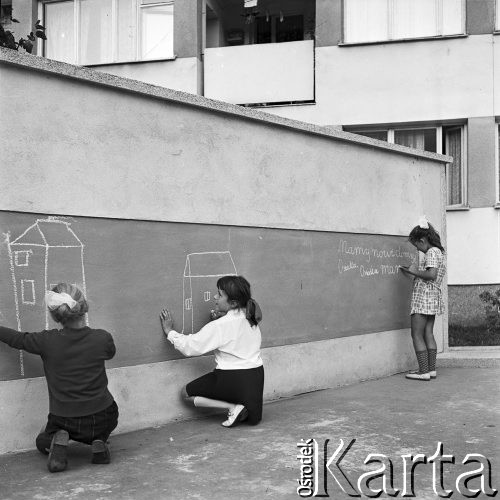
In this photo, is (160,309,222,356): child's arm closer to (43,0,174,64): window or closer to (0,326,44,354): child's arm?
(0,326,44,354): child's arm

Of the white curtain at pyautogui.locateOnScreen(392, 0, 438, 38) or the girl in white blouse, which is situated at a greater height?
the white curtain at pyautogui.locateOnScreen(392, 0, 438, 38)

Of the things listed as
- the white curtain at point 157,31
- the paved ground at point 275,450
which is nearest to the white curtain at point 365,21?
the white curtain at point 157,31

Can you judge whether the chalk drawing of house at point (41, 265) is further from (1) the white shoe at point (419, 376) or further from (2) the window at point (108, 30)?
(2) the window at point (108, 30)

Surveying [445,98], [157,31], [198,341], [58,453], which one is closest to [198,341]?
[198,341]

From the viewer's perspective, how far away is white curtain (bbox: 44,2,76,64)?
15000mm

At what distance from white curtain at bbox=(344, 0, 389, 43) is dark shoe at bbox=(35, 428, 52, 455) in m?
10.8

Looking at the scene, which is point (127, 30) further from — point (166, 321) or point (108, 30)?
point (166, 321)

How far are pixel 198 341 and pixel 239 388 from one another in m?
0.48

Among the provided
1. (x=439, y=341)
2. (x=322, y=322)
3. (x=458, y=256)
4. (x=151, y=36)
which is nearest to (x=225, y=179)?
(x=322, y=322)

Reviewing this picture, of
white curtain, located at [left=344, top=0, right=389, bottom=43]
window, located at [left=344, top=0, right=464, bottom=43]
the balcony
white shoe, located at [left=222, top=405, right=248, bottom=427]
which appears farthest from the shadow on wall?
white shoe, located at [left=222, top=405, right=248, bottom=427]

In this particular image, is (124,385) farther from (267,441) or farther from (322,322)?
(322,322)

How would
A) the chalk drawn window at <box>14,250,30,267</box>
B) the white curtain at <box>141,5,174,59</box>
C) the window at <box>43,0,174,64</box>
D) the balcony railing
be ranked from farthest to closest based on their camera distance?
the window at <box>43,0,174,64</box> → the white curtain at <box>141,5,174,59</box> → the balcony railing → the chalk drawn window at <box>14,250,30,267</box>

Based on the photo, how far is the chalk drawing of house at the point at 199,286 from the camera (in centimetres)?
589

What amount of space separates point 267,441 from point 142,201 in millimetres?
2040
